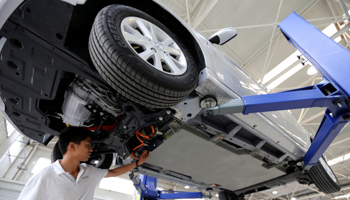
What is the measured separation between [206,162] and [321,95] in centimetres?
138

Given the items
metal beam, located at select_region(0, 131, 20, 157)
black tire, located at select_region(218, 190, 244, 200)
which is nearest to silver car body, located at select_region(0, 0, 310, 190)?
black tire, located at select_region(218, 190, 244, 200)

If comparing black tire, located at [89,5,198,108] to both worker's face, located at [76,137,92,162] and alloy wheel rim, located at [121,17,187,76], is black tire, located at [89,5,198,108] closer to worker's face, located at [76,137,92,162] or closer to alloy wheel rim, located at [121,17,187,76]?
alloy wheel rim, located at [121,17,187,76]

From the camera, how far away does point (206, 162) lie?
2346 millimetres

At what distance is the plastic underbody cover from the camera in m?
1.98

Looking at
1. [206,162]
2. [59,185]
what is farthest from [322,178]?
[59,185]

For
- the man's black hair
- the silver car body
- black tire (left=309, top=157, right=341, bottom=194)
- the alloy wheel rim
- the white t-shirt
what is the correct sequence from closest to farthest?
1. the alloy wheel rim
2. the white t-shirt
3. the silver car body
4. the man's black hair
5. black tire (left=309, top=157, right=341, bottom=194)

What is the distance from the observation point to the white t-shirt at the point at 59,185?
1.41 m

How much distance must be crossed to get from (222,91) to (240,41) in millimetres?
5988

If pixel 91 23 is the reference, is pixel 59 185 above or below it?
below

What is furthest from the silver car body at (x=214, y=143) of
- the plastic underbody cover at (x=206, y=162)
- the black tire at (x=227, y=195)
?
the black tire at (x=227, y=195)

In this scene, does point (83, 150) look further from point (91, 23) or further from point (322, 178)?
point (322, 178)

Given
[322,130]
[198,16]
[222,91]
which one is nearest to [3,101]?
[222,91]

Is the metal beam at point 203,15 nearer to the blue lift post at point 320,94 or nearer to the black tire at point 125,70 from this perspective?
the blue lift post at point 320,94

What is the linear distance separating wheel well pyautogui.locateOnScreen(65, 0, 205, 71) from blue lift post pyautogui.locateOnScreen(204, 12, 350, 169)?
19.3 inches
